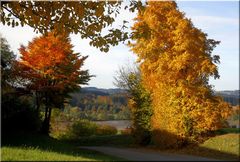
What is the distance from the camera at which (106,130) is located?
46.6 meters

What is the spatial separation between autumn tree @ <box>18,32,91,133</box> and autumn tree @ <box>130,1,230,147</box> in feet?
22.3

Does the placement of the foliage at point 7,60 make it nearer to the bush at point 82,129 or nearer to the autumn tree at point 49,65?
the autumn tree at point 49,65

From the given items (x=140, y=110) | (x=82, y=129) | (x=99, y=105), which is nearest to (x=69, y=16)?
(x=140, y=110)

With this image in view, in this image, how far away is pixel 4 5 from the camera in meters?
8.88

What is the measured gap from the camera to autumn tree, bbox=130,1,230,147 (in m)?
24.1

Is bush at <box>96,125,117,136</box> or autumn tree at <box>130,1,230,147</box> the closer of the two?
autumn tree at <box>130,1,230,147</box>

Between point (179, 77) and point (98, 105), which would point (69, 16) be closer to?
point (179, 77)

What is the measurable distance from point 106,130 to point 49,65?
17.4 meters

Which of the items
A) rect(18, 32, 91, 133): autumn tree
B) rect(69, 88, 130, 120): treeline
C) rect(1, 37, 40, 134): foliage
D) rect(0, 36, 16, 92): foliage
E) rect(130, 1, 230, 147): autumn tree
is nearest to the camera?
rect(1, 37, 40, 134): foliage

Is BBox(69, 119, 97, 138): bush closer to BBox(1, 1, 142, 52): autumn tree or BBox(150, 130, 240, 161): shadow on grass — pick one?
BBox(150, 130, 240, 161): shadow on grass

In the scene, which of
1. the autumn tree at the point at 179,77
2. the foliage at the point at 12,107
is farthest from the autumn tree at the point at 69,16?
the autumn tree at the point at 179,77

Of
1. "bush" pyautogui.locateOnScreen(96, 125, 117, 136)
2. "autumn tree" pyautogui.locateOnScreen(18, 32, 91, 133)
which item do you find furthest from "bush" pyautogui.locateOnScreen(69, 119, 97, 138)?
"autumn tree" pyautogui.locateOnScreen(18, 32, 91, 133)

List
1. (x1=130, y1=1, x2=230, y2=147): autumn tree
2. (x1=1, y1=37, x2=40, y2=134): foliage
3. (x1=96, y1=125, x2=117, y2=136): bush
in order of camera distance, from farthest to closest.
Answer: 1. (x1=96, y1=125, x2=117, y2=136): bush
2. (x1=130, y1=1, x2=230, y2=147): autumn tree
3. (x1=1, y1=37, x2=40, y2=134): foliage

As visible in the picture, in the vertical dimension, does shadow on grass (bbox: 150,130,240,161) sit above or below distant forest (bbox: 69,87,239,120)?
below
